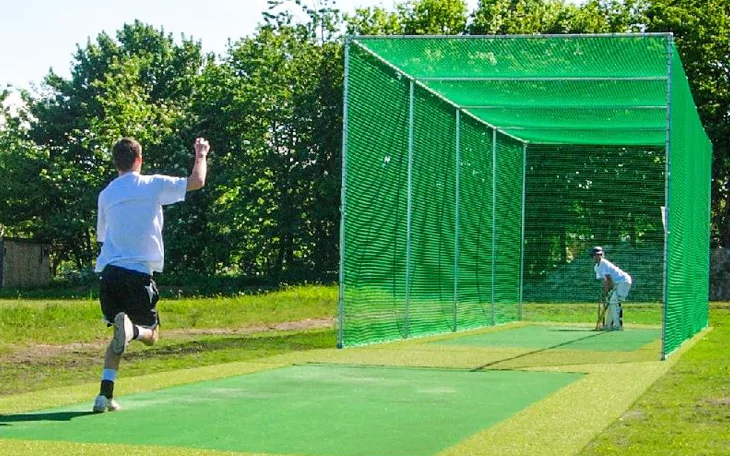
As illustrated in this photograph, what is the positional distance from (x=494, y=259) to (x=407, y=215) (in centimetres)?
544

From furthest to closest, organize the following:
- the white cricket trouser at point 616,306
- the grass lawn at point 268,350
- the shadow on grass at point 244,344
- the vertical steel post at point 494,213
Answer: the vertical steel post at point 494,213 → the white cricket trouser at point 616,306 → the shadow on grass at point 244,344 → the grass lawn at point 268,350

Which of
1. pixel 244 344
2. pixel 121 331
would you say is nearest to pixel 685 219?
pixel 244 344

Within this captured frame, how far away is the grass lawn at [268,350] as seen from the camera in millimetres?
7609

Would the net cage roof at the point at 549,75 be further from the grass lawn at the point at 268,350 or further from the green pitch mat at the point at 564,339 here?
the grass lawn at the point at 268,350

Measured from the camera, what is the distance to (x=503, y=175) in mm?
22141

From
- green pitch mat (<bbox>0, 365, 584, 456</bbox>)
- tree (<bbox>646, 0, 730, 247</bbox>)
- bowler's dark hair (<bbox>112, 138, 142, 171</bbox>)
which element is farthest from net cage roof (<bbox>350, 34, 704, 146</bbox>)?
tree (<bbox>646, 0, 730, 247</bbox>)

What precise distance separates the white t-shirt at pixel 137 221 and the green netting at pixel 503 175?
260 inches

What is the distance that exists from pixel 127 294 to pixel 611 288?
44.6ft

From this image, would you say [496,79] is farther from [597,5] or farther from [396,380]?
[597,5]

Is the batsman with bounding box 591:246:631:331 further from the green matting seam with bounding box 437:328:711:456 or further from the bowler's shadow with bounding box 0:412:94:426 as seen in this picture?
the bowler's shadow with bounding box 0:412:94:426

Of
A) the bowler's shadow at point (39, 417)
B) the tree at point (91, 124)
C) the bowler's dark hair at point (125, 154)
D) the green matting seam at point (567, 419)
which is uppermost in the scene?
the tree at point (91, 124)

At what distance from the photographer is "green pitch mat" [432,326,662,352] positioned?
16.4 m

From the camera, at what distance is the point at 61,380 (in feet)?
36.8

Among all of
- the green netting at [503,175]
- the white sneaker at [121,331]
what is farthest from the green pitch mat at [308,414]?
the green netting at [503,175]
